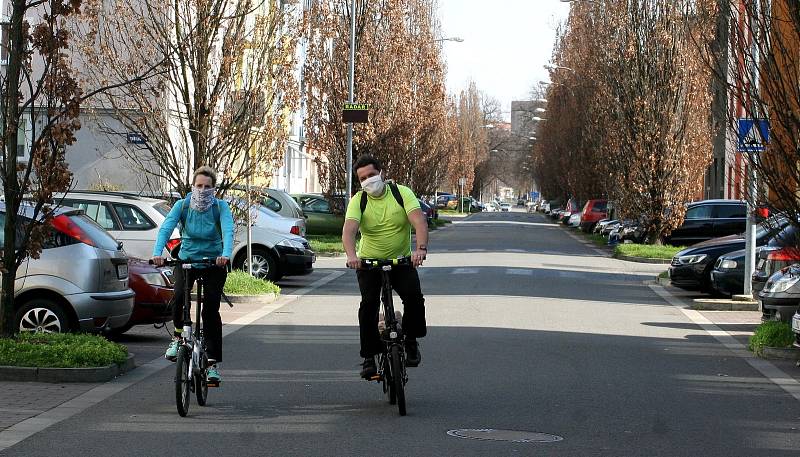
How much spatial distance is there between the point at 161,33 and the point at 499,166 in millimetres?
126999

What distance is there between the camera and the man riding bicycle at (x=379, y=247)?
9.66 meters

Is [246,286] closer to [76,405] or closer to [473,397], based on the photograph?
[473,397]

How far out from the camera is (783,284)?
15.0 m

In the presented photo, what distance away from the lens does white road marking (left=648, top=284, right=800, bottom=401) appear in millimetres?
11668

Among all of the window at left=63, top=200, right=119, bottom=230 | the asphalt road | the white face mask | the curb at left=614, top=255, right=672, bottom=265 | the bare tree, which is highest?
the bare tree

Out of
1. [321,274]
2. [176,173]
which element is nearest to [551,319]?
[176,173]

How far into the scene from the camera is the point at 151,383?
435 inches

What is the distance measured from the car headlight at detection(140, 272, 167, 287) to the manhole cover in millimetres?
6611

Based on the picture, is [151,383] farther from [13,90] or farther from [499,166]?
[499,166]

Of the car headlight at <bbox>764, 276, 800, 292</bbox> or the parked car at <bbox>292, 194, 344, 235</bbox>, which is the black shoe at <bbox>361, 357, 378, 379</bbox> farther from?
the parked car at <bbox>292, 194, 344, 235</bbox>

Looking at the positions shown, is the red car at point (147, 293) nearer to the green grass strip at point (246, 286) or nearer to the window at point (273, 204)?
the green grass strip at point (246, 286)

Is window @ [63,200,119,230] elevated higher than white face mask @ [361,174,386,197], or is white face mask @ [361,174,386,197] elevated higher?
white face mask @ [361,174,386,197]

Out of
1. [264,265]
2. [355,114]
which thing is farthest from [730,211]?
[264,265]

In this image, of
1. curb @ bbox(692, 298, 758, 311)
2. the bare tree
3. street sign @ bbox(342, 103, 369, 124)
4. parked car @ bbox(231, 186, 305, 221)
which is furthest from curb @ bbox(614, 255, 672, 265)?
the bare tree
